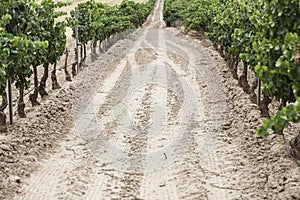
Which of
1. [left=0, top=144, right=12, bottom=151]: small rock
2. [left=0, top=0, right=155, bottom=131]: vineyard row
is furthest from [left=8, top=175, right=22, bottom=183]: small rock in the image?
[left=0, top=0, right=155, bottom=131]: vineyard row

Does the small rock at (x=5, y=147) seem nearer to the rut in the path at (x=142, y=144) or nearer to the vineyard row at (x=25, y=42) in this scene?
the rut in the path at (x=142, y=144)

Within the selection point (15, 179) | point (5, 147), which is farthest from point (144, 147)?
point (15, 179)

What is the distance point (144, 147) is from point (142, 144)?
261mm

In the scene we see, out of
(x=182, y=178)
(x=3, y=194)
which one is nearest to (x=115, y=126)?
(x=182, y=178)

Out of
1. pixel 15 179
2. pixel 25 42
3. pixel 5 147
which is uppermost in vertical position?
pixel 25 42

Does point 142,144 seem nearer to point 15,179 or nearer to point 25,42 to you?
point 15,179

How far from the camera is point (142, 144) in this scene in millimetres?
12414

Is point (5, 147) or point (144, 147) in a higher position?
point (5, 147)

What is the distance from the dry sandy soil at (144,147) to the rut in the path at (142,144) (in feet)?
0.08

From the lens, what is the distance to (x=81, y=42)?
24219 millimetres

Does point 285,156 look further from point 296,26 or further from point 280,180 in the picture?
point 296,26

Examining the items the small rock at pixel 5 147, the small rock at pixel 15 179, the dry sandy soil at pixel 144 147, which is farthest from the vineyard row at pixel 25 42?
the small rock at pixel 15 179

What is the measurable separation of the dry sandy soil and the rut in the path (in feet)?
0.08

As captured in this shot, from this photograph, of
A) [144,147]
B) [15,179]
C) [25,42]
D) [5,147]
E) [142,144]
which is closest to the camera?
[15,179]
